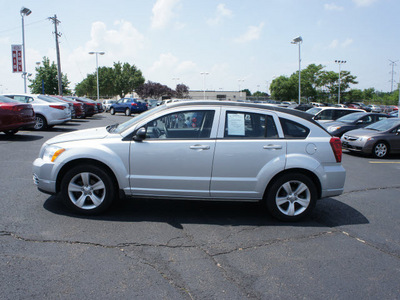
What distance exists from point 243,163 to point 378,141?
338 inches

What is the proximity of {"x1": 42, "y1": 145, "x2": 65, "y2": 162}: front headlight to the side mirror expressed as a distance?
41.1 inches

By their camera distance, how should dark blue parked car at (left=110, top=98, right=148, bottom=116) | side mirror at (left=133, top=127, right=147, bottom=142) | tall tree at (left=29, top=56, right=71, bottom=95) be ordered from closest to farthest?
side mirror at (left=133, top=127, right=147, bottom=142) → dark blue parked car at (left=110, top=98, right=148, bottom=116) → tall tree at (left=29, top=56, right=71, bottom=95)

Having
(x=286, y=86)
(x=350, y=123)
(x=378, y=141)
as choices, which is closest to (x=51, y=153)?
(x=378, y=141)

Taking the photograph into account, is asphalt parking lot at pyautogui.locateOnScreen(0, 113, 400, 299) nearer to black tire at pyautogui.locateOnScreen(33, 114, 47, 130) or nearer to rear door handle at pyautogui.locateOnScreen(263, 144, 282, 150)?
rear door handle at pyautogui.locateOnScreen(263, 144, 282, 150)

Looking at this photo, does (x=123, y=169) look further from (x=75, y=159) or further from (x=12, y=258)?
(x=12, y=258)

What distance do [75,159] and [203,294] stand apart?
8.98 feet

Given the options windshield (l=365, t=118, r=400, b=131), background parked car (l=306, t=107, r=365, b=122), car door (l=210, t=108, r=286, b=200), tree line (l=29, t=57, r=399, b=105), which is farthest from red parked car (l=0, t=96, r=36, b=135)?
tree line (l=29, t=57, r=399, b=105)

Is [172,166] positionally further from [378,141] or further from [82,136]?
[378,141]

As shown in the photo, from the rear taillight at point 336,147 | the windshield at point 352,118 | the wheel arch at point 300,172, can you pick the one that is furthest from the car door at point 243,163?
the windshield at point 352,118

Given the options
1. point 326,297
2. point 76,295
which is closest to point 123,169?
point 76,295

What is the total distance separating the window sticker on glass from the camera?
4.82 metres

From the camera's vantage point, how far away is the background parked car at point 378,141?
11367 mm

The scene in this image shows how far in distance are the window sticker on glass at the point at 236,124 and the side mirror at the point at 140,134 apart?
117 centimetres

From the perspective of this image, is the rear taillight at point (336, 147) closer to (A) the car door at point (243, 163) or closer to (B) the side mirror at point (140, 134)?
(A) the car door at point (243, 163)
